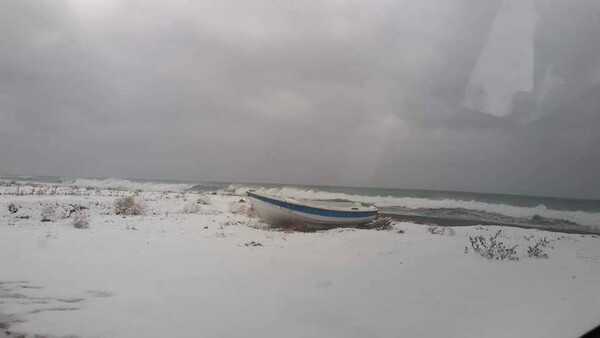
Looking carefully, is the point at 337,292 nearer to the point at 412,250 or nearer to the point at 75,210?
the point at 412,250

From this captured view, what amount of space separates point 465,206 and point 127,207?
8.79 meters

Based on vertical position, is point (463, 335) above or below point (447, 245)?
below

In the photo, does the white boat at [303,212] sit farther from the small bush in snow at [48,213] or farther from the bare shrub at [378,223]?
the small bush in snow at [48,213]

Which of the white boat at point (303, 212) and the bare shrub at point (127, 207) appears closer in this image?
the white boat at point (303, 212)

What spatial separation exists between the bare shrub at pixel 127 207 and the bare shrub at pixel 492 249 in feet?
25.6

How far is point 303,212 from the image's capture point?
8500mm

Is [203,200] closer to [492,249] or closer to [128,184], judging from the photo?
[128,184]

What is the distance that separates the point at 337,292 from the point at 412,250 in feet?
5.39

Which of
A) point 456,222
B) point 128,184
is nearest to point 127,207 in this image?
point 128,184

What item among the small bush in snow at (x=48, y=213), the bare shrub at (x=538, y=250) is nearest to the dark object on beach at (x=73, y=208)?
the small bush in snow at (x=48, y=213)

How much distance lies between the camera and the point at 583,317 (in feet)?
10.4

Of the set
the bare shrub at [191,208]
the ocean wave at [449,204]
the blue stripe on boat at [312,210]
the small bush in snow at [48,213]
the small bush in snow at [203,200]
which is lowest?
the small bush in snow at [48,213]

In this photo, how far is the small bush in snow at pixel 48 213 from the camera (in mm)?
6945

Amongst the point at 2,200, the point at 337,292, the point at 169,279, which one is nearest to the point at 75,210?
the point at 2,200
